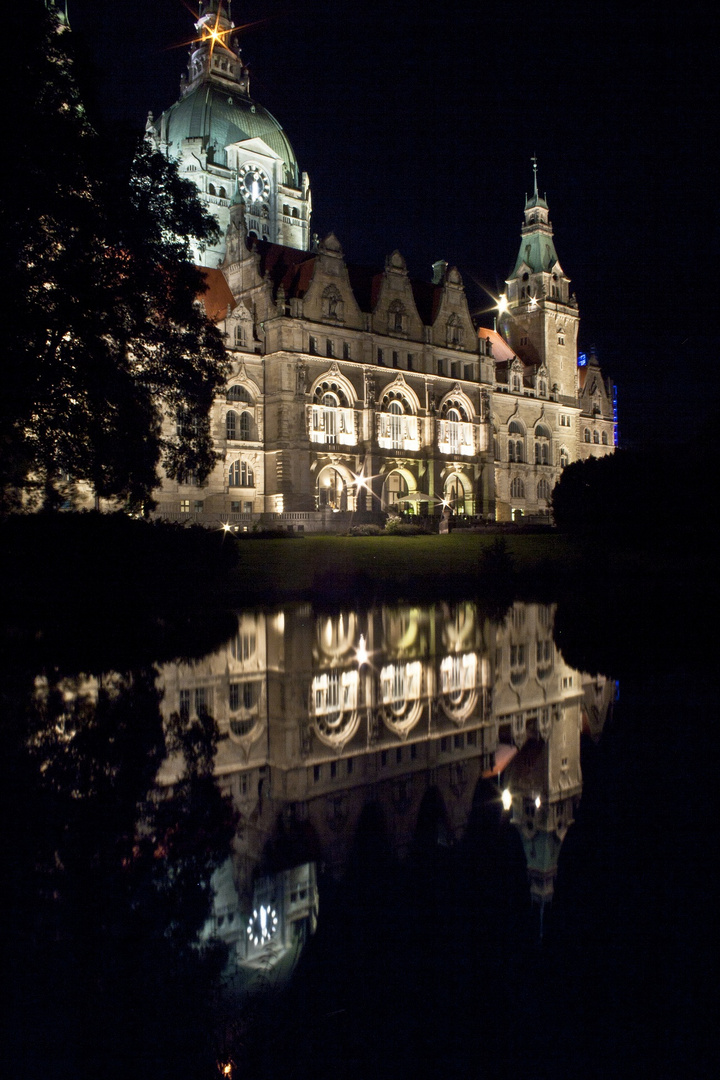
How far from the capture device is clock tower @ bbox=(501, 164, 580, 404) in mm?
83688

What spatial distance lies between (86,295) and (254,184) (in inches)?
2494

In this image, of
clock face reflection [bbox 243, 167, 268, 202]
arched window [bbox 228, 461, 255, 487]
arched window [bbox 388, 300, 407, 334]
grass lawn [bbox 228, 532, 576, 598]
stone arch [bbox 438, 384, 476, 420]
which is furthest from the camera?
clock face reflection [bbox 243, 167, 268, 202]

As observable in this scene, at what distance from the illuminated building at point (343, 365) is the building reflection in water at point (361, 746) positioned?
27656 mm

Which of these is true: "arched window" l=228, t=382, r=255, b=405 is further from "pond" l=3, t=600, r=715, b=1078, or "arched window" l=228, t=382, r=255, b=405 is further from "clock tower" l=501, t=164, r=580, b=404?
"pond" l=3, t=600, r=715, b=1078

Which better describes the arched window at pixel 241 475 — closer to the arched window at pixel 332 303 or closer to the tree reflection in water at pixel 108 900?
the arched window at pixel 332 303

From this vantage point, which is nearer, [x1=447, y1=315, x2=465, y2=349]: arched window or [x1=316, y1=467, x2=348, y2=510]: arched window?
[x1=316, y1=467, x2=348, y2=510]: arched window

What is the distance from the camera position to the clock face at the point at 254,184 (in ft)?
250

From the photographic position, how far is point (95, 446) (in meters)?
22.4

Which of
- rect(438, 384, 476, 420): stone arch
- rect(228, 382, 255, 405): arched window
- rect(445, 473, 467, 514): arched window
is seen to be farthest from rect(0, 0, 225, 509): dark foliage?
rect(445, 473, 467, 514): arched window

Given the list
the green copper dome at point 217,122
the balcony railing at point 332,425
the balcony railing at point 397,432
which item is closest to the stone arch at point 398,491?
the balcony railing at point 397,432

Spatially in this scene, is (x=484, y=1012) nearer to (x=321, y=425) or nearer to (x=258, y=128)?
(x=321, y=425)

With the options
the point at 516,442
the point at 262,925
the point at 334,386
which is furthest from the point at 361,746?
the point at 516,442

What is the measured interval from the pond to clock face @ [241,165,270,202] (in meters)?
76.1

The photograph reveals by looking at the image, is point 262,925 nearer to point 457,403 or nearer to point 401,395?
point 401,395
